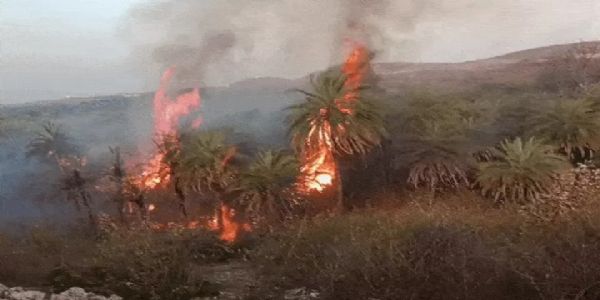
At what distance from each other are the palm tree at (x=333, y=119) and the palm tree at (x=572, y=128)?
31.8 feet

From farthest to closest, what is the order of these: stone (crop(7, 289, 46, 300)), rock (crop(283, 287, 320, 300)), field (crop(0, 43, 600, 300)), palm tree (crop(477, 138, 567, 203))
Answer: palm tree (crop(477, 138, 567, 203)), rock (crop(283, 287, 320, 300)), stone (crop(7, 289, 46, 300)), field (crop(0, 43, 600, 300))

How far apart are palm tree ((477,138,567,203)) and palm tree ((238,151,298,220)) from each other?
395 inches

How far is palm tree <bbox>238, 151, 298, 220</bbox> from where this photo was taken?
34.8m

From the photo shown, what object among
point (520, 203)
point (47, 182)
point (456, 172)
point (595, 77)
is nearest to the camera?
point (520, 203)

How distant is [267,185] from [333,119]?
490 cm

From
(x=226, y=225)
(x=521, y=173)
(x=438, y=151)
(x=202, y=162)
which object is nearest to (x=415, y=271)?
A: (x=521, y=173)

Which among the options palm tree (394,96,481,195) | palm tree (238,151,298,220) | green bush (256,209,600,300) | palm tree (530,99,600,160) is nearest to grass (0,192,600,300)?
green bush (256,209,600,300)

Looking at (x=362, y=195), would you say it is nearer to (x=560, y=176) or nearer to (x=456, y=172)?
(x=456, y=172)

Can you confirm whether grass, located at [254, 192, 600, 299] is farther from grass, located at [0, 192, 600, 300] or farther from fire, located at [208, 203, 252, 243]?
fire, located at [208, 203, 252, 243]

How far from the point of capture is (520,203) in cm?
3181

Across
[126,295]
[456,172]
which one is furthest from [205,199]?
[126,295]

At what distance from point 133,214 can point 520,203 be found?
79.6ft

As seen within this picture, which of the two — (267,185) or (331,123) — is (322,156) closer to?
(331,123)

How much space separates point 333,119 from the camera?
3519 centimetres
